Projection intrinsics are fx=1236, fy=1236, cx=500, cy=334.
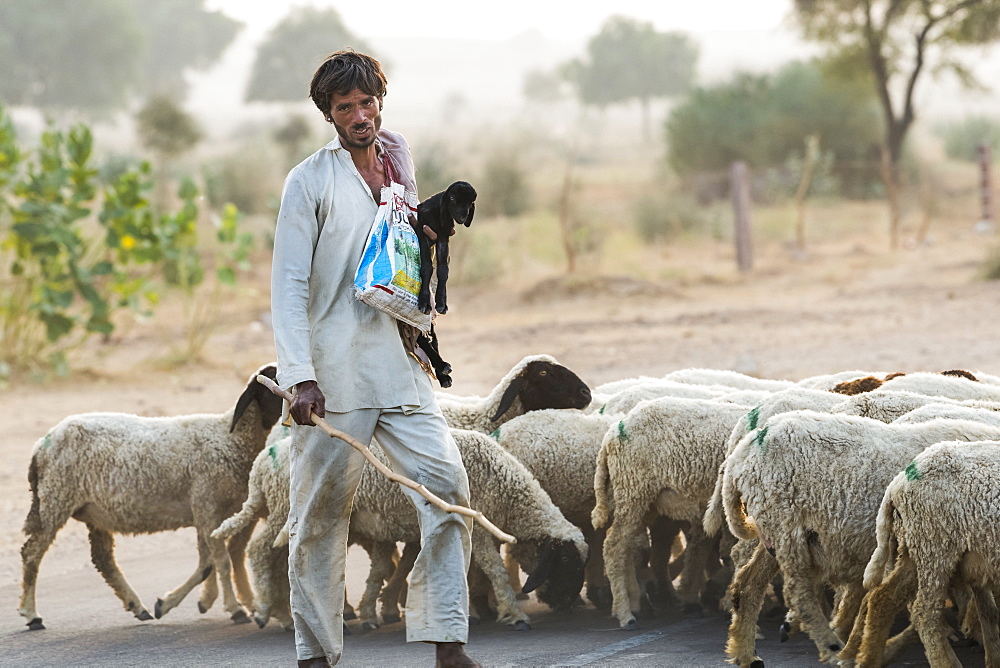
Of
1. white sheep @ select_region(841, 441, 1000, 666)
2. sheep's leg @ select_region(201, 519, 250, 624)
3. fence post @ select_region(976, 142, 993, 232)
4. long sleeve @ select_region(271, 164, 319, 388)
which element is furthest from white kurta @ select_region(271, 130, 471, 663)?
fence post @ select_region(976, 142, 993, 232)

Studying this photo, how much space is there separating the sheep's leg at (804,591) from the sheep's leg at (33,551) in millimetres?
3789

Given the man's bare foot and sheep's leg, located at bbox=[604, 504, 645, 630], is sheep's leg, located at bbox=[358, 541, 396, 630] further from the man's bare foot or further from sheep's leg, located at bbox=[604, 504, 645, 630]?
the man's bare foot

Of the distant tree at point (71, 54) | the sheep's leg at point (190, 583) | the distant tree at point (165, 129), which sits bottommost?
the sheep's leg at point (190, 583)

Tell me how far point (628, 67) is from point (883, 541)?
78.5 m

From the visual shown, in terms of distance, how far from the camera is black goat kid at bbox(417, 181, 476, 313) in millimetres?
4539

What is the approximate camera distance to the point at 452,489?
14.4ft

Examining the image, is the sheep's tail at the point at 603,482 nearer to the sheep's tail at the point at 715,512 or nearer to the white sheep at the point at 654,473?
the white sheep at the point at 654,473

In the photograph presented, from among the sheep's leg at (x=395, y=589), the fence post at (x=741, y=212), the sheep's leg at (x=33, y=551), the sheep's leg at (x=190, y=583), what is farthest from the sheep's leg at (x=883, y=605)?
the fence post at (x=741, y=212)

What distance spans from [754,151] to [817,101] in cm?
225

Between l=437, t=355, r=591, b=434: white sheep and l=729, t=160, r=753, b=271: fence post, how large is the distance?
15.1 m

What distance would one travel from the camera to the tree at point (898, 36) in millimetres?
30953

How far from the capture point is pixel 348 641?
5.80 m

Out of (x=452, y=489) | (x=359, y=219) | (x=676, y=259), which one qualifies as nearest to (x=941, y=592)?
(x=452, y=489)

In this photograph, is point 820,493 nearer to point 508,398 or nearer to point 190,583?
point 508,398
